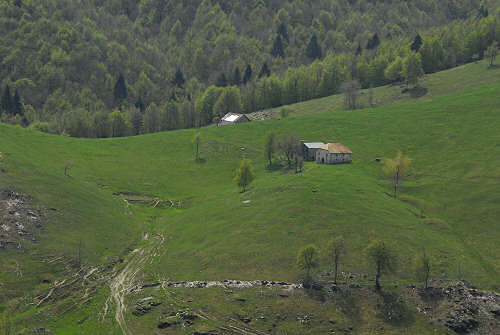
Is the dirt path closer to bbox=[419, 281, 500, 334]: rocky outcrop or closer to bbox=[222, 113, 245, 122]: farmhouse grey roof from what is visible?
bbox=[419, 281, 500, 334]: rocky outcrop

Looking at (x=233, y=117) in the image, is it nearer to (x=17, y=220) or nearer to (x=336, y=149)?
(x=336, y=149)

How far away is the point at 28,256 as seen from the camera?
6731cm

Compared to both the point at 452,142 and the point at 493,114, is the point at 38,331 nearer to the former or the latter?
the point at 452,142

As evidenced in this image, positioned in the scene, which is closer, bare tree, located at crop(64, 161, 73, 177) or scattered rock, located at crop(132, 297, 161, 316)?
scattered rock, located at crop(132, 297, 161, 316)

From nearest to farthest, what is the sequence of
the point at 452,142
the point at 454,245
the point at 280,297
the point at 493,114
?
the point at 280,297, the point at 454,245, the point at 452,142, the point at 493,114

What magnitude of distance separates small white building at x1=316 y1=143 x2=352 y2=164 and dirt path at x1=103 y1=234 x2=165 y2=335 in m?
57.2

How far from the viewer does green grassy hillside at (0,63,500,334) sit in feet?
228

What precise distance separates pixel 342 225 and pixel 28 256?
178 ft

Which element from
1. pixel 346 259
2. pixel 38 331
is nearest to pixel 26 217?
pixel 38 331

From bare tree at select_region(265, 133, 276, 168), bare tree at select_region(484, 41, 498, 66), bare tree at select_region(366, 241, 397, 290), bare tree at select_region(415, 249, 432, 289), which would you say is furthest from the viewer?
bare tree at select_region(484, 41, 498, 66)

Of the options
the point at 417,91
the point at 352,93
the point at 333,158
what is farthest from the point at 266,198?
the point at 417,91

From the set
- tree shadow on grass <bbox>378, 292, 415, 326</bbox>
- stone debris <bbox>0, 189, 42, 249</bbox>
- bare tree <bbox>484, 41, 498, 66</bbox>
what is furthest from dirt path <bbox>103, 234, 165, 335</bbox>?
bare tree <bbox>484, 41, 498, 66</bbox>

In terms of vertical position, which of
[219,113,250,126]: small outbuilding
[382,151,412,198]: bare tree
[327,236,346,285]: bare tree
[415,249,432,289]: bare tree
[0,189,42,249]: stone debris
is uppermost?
[219,113,250,126]: small outbuilding

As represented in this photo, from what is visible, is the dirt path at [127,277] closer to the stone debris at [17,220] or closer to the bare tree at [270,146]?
the stone debris at [17,220]
